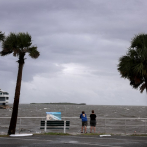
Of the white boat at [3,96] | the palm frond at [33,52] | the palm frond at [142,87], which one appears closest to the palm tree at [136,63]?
the palm frond at [142,87]

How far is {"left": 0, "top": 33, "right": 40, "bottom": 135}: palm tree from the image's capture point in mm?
20984

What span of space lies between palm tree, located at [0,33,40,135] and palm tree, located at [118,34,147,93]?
642cm

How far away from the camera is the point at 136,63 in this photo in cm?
2159

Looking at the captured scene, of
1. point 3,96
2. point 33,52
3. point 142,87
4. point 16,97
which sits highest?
point 3,96

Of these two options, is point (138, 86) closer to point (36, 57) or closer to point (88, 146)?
point (36, 57)

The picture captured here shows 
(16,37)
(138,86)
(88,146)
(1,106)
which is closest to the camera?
(88,146)

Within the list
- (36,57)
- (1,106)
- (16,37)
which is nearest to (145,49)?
(36,57)

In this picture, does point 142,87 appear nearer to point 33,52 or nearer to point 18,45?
point 33,52

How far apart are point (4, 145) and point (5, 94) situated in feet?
488

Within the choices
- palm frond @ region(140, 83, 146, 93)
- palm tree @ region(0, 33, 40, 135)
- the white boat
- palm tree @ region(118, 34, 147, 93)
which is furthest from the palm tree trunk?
the white boat

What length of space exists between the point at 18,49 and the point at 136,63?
8.42 m

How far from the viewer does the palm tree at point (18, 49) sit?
2098cm

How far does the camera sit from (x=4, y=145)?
12.4 m

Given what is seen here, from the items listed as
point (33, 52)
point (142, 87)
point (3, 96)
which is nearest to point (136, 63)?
point (142, 87)
